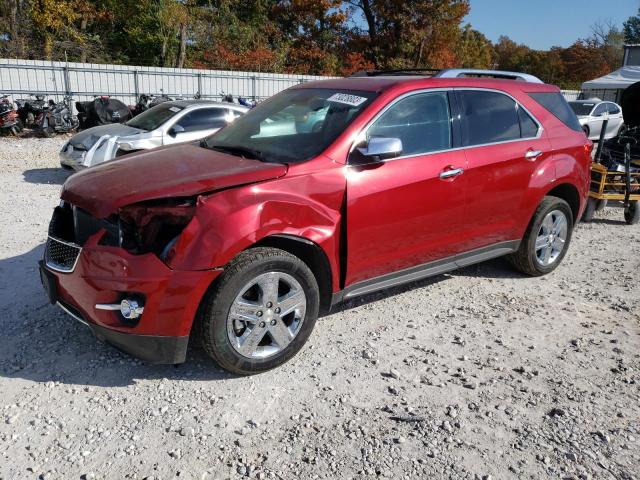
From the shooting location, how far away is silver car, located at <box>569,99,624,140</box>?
17797mm

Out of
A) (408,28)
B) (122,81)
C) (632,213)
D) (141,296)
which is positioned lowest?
(632,213)

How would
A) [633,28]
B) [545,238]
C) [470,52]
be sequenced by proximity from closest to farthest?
[545,238]
[470,52]
[633,28]

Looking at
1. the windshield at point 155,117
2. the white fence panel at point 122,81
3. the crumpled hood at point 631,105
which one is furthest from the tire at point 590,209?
the white fence panel at point 122,81

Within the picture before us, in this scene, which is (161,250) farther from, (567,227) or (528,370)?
(567,227)

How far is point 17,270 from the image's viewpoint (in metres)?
4.95

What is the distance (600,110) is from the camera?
18406 millimetres

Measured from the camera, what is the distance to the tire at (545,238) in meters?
5.01

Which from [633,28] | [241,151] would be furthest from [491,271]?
[633,28]

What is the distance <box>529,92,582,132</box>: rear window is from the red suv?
0.16 ft

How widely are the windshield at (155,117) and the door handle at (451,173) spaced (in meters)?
6.40

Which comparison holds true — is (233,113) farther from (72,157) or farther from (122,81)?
(122,81)

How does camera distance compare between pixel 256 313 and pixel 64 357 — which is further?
pixel 64 357

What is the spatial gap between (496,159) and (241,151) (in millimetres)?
2080

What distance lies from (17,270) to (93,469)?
9.87ft
